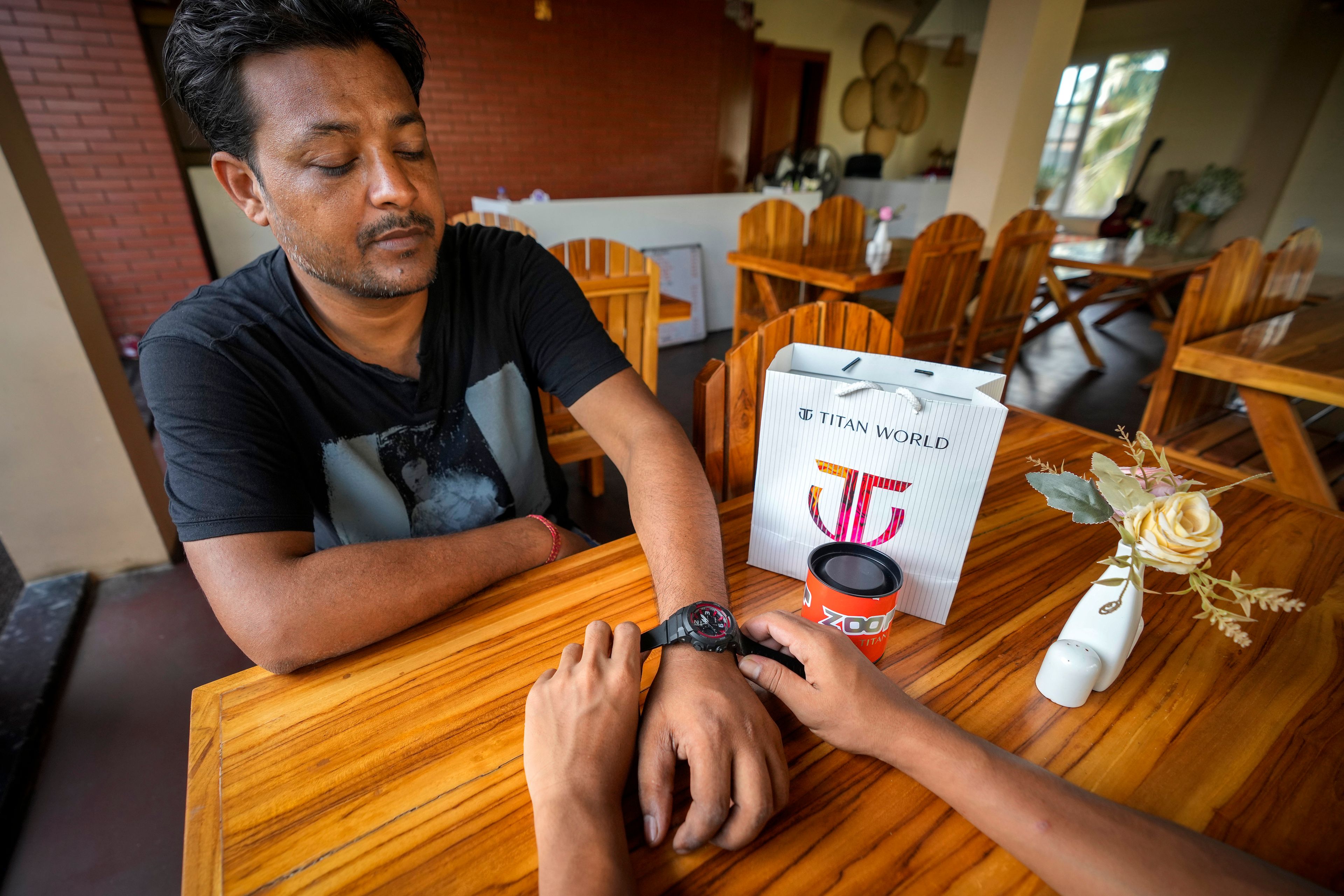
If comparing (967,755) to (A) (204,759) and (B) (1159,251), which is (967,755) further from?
(B) (1159,251)

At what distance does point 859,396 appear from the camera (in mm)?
682

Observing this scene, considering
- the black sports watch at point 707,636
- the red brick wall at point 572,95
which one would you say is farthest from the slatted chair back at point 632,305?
the red brick wall at point 572,95

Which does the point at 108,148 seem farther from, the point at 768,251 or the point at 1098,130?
the point at 1098,130

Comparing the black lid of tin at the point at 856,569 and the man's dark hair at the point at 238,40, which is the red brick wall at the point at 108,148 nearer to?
the man's dark hair at the point at 238,40

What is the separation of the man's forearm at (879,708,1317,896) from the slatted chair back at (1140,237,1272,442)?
1.75 meters

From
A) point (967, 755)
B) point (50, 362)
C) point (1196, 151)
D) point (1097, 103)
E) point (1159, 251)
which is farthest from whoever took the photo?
point (1097, 103)

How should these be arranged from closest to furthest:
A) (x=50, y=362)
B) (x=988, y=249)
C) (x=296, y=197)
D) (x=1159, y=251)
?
(x=296, y=197) → (x=50, y=362) → (x=988, y=249) → (x=1159, y=251)

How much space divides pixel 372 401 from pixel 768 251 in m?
2.93

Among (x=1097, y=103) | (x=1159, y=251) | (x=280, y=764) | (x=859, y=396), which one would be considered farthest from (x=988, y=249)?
(x=1097, y=103)

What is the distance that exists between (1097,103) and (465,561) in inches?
385

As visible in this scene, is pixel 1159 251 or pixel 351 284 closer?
pixel 351 284

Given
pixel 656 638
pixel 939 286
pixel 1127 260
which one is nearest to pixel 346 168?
pixel 656 638

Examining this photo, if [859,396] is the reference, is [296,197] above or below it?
above

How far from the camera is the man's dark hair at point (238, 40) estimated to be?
808 millimetres
